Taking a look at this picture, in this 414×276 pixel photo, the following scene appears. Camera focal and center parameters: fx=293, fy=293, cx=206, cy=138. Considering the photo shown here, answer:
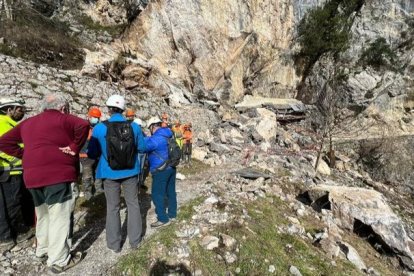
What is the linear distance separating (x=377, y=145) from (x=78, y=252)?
21.8 meters

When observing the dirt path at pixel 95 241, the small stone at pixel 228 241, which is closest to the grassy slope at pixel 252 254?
the small stone at pixel 228 241

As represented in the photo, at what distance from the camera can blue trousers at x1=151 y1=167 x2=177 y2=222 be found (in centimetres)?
503

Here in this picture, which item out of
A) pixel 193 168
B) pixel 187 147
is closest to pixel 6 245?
pixel 193 168

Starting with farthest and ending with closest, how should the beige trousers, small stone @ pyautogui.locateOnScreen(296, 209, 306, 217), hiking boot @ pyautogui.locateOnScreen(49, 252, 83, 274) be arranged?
small stone @ pyautogui.locateOnScreen(296, 209, 306, 217)
hiking boot @ pyautogui.locateOnScreen(49, 252, 83, 274)
the beige trousers

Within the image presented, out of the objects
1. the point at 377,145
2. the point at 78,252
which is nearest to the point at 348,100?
the point at 377,145

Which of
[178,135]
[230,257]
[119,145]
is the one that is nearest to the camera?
[119,145]

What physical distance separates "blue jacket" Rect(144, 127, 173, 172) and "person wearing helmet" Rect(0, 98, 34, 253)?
1932mm

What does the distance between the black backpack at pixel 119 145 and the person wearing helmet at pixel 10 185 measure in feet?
4.61

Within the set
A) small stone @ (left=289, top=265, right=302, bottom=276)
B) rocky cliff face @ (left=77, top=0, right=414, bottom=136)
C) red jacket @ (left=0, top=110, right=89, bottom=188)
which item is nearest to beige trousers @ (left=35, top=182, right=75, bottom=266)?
red jacket @ (left=0, top=110, right=89, bottom=188)

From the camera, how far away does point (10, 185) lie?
4461 millimetres

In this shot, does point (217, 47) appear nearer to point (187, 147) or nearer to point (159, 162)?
point (187, 147)

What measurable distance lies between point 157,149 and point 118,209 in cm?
116

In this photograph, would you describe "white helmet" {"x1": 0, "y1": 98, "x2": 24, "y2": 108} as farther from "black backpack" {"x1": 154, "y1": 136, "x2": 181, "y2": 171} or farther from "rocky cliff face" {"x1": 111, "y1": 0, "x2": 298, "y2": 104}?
"rocky cliff face" {"x1": 111, "y1": 0, "x2": 298, "y2": 104}

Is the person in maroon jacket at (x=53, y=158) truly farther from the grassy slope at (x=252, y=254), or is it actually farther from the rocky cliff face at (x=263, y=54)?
the rocky cliff face at (x=263, y=54)
